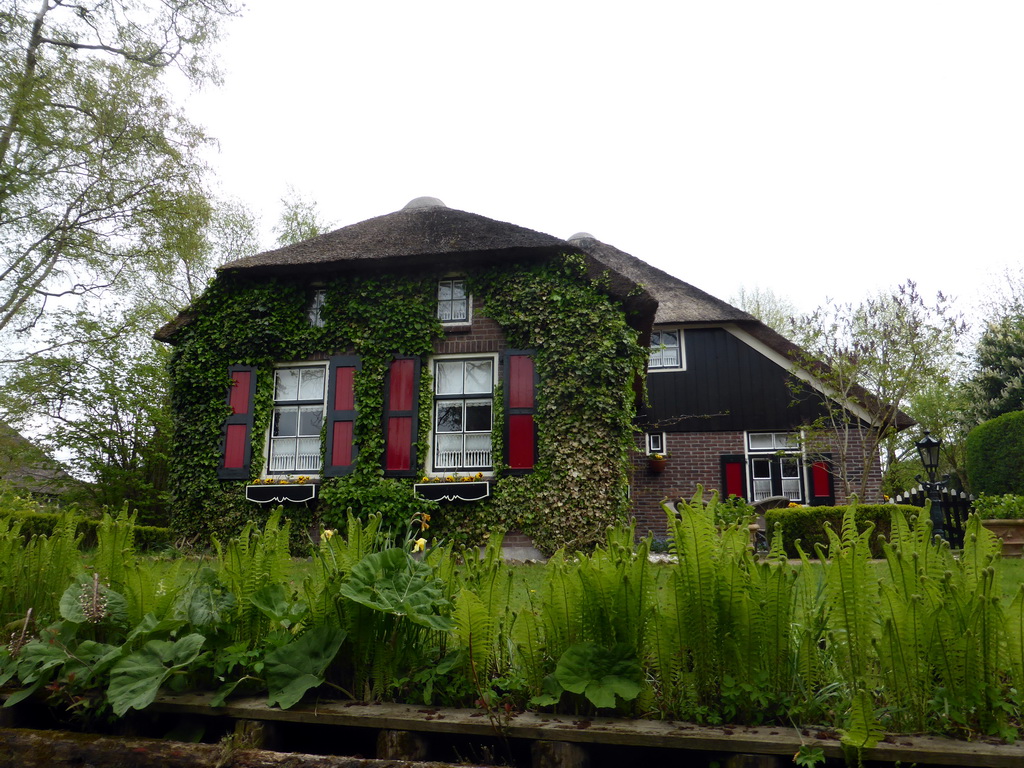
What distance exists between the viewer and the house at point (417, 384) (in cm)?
907

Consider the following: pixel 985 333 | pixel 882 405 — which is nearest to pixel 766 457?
pixel 882 405

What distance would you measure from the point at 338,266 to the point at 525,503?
4285 mm

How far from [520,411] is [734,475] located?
25.4 feet

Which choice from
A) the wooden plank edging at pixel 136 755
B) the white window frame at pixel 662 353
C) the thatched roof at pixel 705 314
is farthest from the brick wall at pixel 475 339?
the wooden plank edging at pixel 136 755

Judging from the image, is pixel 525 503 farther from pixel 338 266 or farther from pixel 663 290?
pixel 663 290

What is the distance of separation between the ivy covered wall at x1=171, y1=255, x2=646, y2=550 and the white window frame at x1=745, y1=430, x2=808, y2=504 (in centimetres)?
654

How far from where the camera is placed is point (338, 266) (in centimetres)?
1002

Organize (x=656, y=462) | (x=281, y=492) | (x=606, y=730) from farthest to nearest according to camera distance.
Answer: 1. (x=656, y=462)
2. (x=281, y=492)
3. (x=606, y=730)

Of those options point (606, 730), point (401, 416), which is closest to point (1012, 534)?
point (401, 416)

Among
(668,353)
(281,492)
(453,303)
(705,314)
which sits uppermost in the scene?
(705,314)

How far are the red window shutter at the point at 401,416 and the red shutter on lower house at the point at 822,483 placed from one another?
9.20m

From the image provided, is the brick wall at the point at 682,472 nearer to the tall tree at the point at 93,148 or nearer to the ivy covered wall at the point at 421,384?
the ivy covered wall at the point at 421,384

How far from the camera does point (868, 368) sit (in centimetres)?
1347

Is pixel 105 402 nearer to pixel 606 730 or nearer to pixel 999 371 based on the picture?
pixel 606 730
